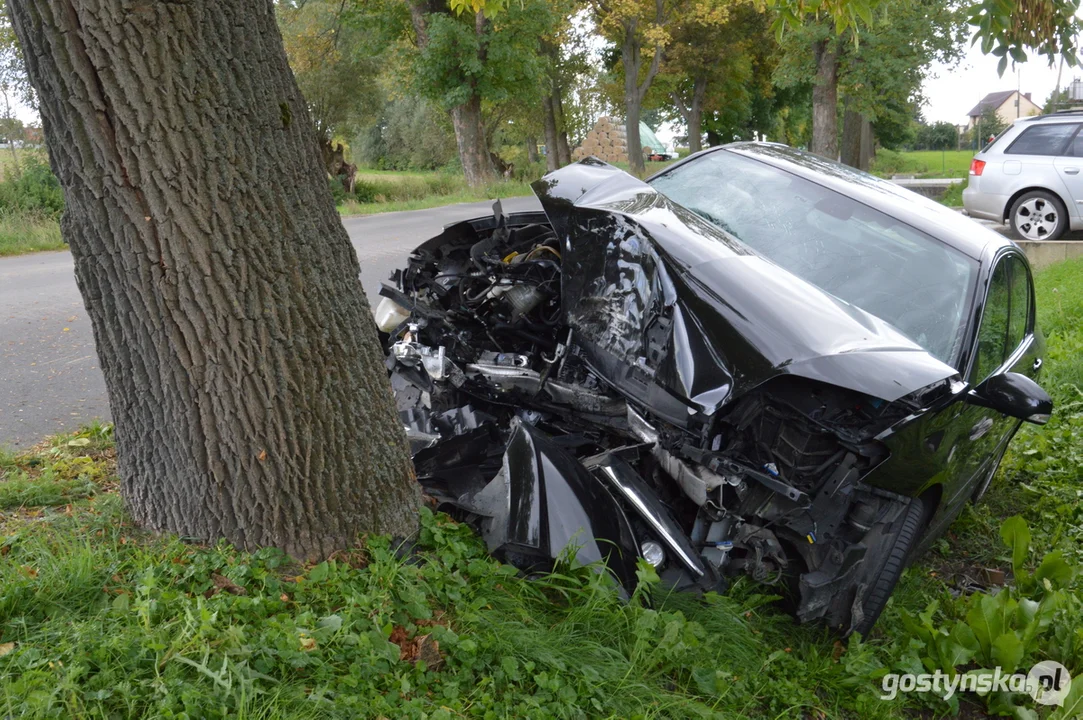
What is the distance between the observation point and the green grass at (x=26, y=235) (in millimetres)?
11492

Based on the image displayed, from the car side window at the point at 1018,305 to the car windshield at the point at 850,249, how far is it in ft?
1.88

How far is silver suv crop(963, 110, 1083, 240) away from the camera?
419 inches

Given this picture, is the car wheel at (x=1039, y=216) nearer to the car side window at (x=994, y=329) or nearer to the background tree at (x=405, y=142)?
the car side window at (x=994, y=329)

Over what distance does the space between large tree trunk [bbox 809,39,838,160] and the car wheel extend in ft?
36.4

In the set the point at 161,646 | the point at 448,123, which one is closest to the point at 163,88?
the point at 161,646

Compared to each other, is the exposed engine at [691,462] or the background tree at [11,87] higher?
the background tree at [11,87]

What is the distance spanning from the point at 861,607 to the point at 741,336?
1.16 meters

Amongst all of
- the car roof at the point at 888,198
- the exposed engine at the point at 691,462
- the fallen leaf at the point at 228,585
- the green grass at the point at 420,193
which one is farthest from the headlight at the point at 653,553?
the green grass at the point at 420,193

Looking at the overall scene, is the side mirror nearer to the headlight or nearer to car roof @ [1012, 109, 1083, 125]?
the headlight

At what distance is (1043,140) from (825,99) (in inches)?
486

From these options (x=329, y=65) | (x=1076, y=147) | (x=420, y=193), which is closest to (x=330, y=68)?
(x=329, y=65)

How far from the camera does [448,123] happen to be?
110ft

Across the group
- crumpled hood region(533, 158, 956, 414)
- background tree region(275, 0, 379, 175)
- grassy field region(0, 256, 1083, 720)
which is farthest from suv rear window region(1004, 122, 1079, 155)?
background tree region(275, 0, 379, 175)

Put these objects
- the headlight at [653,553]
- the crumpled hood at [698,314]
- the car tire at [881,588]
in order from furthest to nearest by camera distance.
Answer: the car tire at [881,588] → the headlight at [653,553] → the crumpled hood at [698,314]
